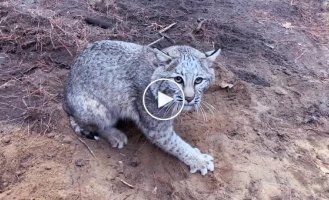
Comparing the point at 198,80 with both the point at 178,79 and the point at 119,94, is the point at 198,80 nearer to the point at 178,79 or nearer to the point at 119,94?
the point at 178,79

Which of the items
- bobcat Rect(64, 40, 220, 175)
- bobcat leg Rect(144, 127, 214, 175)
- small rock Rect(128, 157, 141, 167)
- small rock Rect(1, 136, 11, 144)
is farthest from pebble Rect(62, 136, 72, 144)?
bobcat leg Rect(144, 127, 214, 175)

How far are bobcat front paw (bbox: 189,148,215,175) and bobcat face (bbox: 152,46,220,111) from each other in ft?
1.78

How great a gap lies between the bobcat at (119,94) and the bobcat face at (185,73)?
0.02 m

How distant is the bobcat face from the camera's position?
4.01m

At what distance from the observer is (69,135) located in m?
4.54

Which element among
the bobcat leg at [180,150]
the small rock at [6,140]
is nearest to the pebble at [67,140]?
the small rock at [6,140]

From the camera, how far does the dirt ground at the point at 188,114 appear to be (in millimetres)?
4246

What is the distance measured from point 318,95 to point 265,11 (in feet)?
7.18

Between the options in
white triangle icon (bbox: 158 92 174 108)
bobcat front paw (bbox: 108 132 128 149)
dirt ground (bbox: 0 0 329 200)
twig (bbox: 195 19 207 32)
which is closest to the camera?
white triangle icon (bbox: 158 92 174 108)

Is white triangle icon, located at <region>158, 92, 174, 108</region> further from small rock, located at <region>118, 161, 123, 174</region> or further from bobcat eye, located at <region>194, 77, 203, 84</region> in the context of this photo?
small rock, located at <region>118, 161, 123, 174</region>

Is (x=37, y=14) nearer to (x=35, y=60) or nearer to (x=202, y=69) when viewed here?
(x=35, y=60)

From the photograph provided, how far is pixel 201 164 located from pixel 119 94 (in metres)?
1.04

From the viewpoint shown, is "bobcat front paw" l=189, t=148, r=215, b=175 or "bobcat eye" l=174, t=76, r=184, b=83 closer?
"bobcat eye" l=174, t=76, r=184, b=83

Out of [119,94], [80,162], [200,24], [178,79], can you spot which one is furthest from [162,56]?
[200,24]
